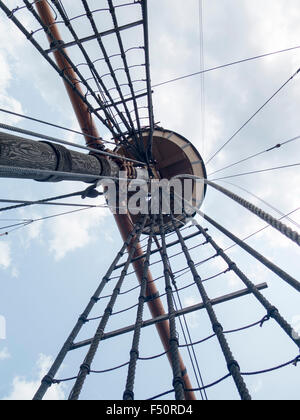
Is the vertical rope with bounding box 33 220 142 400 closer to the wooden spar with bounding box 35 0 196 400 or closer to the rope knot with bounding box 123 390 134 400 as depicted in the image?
the rope knot with bounding box 123 390 134 400

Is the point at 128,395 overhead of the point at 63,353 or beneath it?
beneath

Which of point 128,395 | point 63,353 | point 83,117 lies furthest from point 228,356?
point 83,117

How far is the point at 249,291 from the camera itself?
4.37m

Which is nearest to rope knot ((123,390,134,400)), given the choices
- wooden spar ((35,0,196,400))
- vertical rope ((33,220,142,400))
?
vertical rope ((33,220,142,400))

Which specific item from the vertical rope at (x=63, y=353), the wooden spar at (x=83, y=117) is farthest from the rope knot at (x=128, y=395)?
the wooden spar at (x=83, y=117)

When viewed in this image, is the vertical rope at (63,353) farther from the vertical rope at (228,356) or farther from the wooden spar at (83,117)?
the wooden spar at (83,117)

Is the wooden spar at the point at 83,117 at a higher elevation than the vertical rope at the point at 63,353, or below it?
higher

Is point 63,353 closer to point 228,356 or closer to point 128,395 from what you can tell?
point 128,395

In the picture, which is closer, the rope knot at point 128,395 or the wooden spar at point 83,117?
the rope knot at point 128,395

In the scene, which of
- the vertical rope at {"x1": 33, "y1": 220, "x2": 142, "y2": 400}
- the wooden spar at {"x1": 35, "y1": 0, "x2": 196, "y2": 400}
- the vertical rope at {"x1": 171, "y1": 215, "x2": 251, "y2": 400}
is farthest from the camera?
the wooden spar at {"x1": 35, "y1": 0, "x2": 196, "y2": 400}
